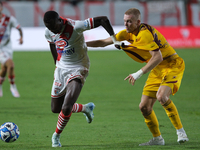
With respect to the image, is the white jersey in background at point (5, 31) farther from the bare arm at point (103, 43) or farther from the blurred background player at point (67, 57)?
the bare arm at point (103, 43)

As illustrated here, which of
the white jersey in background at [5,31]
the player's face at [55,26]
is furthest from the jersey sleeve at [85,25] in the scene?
the white jersey in background at [5,31]

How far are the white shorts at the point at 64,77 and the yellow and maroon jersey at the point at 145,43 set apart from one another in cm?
78

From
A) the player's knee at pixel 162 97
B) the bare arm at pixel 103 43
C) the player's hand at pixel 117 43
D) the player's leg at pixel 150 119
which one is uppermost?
the player's hand at pixel 117 43

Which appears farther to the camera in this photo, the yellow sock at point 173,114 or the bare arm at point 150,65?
the yellow sock at point 173,114

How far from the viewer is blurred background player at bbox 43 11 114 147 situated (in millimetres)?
4980

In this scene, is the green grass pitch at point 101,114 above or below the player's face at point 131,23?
below

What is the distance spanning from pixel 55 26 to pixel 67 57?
65 centimetres

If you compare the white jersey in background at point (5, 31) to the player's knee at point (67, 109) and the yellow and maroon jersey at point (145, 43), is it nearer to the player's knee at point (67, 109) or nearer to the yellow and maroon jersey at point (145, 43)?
the yellow and maroon jersey at point (145, 43)

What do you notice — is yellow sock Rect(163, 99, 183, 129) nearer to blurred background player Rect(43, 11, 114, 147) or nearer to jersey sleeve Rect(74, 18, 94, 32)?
blurred background player Rect(43, 11, 114, 147)

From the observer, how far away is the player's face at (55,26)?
16.1ft

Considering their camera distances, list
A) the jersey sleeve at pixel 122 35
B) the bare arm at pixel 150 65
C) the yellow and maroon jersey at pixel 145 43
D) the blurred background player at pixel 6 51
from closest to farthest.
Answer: the bare arm at pixel 150 65 → the yellow and maroon jersey at pixel 145 43 → the jersey sleeve at pixel 122 35 → the blurred background player at pixel 6 51

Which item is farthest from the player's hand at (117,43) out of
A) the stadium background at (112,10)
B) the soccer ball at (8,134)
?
the stadium background at (112,10)

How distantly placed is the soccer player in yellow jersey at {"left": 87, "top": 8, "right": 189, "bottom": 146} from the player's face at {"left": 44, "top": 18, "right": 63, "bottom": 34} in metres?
0.80

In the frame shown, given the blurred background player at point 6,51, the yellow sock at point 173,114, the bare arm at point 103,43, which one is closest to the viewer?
the yellow sock at point 173,114
